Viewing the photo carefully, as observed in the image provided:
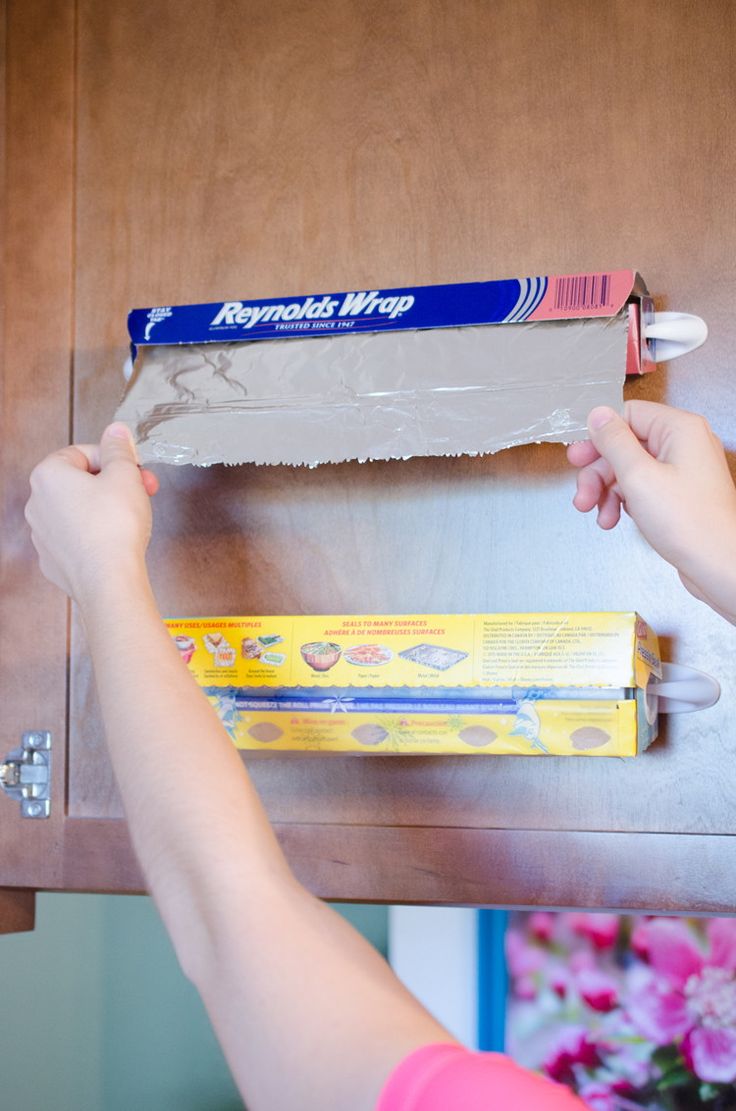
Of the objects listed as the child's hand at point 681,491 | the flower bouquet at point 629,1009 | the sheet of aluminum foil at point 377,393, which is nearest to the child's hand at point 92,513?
the sheet of aluminum foil at point 377,393

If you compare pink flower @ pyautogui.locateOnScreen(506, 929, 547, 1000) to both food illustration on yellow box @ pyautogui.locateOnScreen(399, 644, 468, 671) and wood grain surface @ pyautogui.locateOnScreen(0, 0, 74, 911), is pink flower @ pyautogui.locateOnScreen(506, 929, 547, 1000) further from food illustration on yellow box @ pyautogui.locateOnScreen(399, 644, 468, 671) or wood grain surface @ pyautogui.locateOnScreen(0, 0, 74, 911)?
food illustration on yellow box @ pyautogui.locateOnScreen(399, 644, 468, 671)

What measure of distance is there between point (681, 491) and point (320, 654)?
0.26 m

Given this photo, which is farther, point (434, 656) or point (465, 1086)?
point (434, 656)

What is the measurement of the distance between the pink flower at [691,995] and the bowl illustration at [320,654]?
1.16 meters

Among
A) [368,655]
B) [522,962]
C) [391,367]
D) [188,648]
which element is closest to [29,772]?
[188,648]

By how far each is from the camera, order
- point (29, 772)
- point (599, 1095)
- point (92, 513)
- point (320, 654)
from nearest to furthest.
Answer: point (92, 513) → point (320, 654) → point (29, 772) → point (599, 1095)

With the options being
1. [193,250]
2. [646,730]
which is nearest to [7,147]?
[193,250]

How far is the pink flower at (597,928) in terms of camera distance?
1737 millimetres

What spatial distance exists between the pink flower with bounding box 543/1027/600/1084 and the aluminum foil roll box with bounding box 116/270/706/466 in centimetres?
125

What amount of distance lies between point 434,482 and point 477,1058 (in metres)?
0.51

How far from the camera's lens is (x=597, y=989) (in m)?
1.72

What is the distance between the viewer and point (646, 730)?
0.73 metres

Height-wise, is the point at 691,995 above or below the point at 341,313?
below

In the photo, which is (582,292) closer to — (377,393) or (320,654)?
(377,393)
